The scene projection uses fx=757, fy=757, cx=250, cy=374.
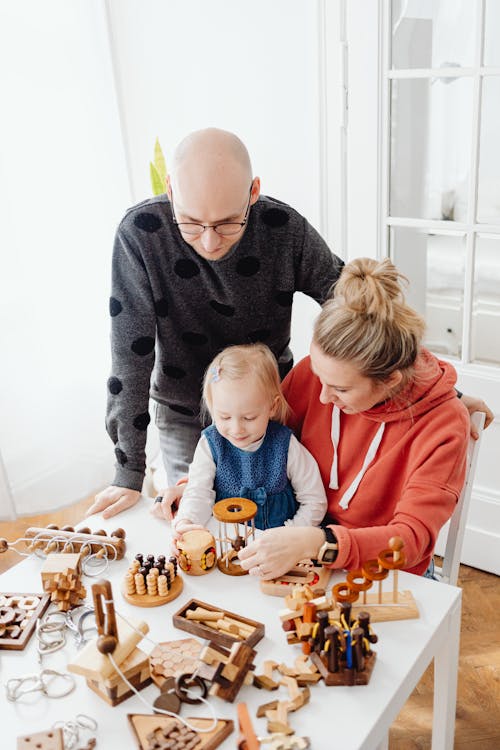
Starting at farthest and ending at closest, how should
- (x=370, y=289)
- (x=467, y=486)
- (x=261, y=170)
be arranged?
(x=261, y=170) → (x=467, y=486) → (x=370, y=289)

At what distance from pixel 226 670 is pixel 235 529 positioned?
14.0 inches

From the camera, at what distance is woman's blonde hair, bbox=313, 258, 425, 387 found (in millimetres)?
1335

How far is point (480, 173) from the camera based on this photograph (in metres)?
2.15

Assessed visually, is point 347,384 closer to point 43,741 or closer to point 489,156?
point 43,741

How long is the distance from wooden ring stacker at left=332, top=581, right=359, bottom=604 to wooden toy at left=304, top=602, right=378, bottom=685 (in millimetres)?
57

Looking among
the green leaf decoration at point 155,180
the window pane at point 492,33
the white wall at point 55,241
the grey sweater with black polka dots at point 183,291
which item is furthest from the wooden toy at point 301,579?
the white wall at point 55,241

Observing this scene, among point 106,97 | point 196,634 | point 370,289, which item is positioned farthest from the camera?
point 106,97

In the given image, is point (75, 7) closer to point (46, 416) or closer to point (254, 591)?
point (46, 416)

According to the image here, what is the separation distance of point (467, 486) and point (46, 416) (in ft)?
6.31

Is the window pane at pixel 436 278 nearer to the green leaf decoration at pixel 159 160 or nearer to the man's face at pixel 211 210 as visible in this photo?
the green leaf decoration at pixel 159 160

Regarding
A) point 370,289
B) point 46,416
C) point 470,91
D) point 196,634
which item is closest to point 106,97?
point 46,416

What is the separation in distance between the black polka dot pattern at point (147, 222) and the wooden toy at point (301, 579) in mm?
752

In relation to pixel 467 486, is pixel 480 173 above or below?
above

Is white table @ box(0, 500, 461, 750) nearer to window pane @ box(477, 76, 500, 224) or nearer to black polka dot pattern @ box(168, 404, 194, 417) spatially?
black polka dot pattern @ box(168, 404, 194, 417)
